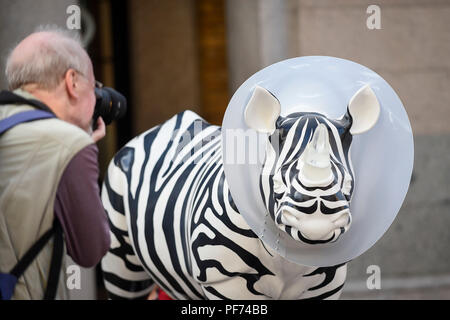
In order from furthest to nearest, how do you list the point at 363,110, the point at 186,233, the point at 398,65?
the point at 398,65 → the point at 186,233 → the point at 363,110

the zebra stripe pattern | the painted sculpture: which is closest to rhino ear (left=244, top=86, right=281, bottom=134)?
the painted sculpture

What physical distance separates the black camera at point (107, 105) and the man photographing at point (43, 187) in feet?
1.15

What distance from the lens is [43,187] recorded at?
1757 millimetres

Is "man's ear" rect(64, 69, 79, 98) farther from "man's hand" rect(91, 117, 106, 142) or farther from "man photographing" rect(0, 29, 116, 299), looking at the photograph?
"man's hand" rect(91, 117, 106, 142)

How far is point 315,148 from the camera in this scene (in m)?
1.86

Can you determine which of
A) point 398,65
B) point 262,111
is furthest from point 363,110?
point 398,65

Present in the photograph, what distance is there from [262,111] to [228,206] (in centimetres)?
37

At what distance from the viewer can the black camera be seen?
2.23m

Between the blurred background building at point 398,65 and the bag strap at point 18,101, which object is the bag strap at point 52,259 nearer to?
the bag strap at point 18,101

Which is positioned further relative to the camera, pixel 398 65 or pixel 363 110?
pixel 398 65

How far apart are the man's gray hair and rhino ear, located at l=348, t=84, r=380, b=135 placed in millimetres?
745

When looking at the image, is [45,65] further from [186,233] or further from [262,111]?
[186,233]
